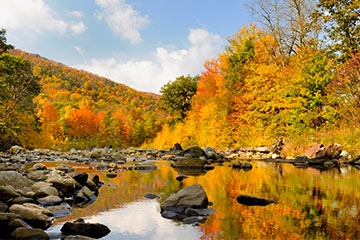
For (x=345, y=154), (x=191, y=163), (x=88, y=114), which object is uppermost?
(x=88, y=114)

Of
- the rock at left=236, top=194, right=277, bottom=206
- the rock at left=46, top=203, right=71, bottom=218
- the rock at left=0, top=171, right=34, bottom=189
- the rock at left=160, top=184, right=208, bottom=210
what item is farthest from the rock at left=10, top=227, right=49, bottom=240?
the rock at left=236, top=194, right=277, bottom=206

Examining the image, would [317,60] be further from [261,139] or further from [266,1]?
[266,1]

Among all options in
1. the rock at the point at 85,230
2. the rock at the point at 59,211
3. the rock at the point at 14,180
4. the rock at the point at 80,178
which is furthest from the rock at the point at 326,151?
the rock at the point at 14,180

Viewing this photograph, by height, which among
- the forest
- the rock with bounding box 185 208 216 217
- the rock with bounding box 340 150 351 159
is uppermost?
the forest

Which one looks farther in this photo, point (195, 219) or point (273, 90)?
point (273, 90)

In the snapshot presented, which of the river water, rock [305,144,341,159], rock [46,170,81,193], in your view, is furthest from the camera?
rock [305,144,341,159]

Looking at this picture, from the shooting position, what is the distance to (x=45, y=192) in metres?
4.26

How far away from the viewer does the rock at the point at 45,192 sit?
165 inches

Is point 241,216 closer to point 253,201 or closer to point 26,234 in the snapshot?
point 253,201

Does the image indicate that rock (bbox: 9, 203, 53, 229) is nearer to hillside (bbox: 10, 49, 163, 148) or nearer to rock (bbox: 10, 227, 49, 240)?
rock (bbox: 10, 227, 49, 240)

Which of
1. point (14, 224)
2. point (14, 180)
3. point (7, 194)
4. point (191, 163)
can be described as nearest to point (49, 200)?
point (7, 194)

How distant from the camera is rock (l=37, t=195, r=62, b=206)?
13.1 ft

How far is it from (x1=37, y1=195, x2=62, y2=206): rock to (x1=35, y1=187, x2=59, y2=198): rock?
0.15 m

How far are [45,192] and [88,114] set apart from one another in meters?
45.1
